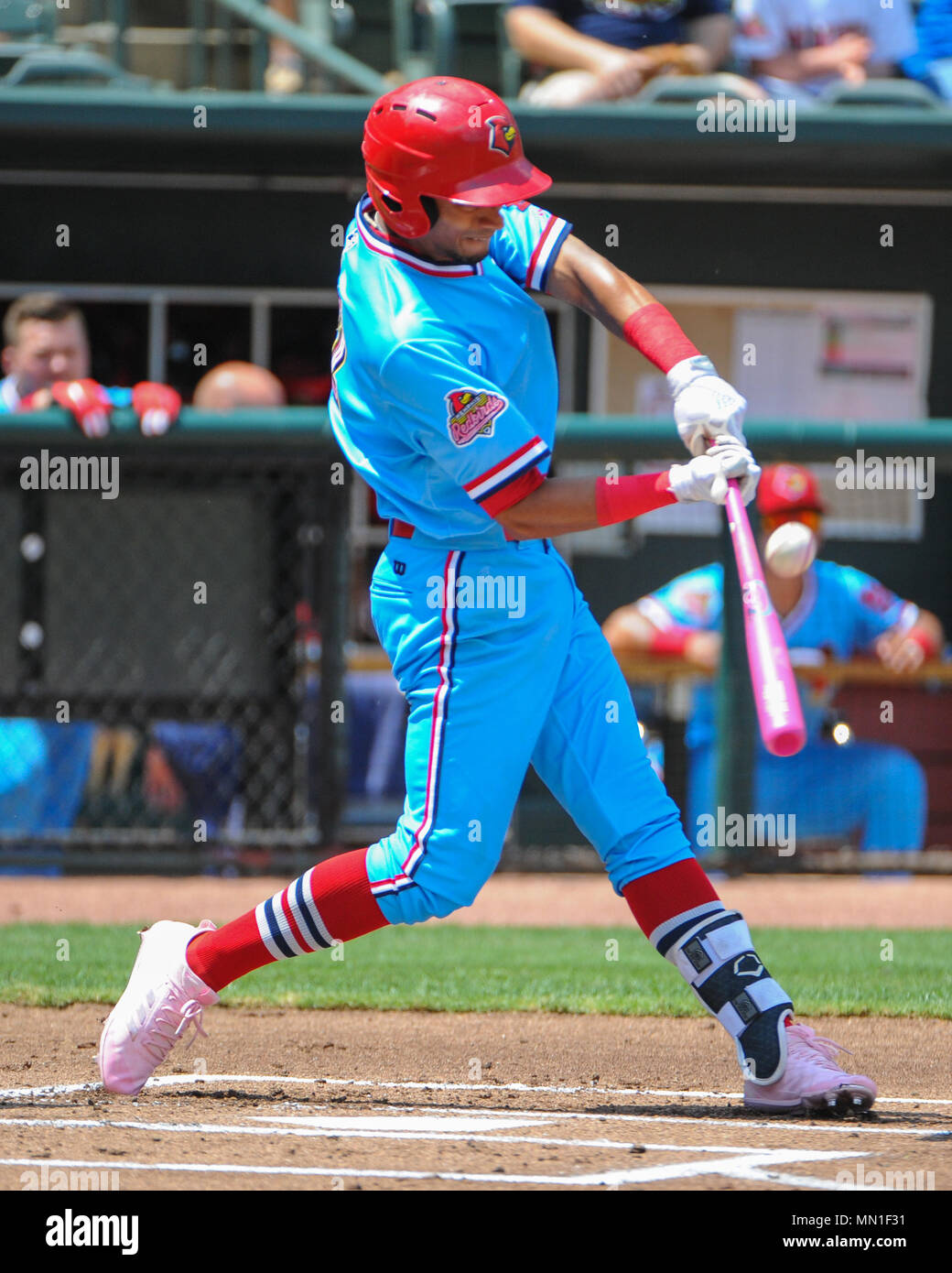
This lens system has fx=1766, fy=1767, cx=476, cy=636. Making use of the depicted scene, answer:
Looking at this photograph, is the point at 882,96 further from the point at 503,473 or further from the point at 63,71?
the point at 503,473

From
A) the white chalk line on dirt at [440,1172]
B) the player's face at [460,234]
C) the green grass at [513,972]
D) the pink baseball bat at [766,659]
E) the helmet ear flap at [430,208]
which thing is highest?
the helmet ear flap at [430,208]

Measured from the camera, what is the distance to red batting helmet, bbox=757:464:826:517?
22.7 feet

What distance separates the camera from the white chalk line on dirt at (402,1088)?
3766 millimetres

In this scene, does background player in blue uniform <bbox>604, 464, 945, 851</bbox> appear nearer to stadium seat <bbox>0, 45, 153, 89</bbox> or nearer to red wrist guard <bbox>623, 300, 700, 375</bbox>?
red wrist guard <bbox>623, 300, 700, 375</bbox>

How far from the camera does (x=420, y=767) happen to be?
347cm

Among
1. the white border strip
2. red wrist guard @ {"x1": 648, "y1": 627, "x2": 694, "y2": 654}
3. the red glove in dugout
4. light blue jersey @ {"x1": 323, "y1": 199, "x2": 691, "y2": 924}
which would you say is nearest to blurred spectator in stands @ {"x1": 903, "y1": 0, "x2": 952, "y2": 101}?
red wrist guard @ {"x1": 648, "y1": 627, "x2": 694, "y2": 654}

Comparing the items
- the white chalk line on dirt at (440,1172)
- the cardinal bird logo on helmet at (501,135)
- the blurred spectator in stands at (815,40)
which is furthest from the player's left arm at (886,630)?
the white chalk line on dirt at (440,1172)

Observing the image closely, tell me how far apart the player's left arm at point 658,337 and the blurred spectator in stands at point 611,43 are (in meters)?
5.50

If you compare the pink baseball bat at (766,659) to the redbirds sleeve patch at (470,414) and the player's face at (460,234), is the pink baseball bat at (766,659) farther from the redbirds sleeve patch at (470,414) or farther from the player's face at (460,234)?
the player's face at (460,234)

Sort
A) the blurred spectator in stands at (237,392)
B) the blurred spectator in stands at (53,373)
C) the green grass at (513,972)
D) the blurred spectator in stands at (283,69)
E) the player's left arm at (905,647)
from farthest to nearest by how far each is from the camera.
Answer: the blurred spectator in stands at (283,69) → the blurred spectator in stands at (237,392) → the player's left arm at (905,647) → the blurred spectator in stands at (53,373) → the green grass at (513,972)

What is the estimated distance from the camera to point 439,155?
3.33 metres

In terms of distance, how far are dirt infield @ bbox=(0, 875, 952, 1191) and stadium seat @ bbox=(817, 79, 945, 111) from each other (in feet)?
19.1

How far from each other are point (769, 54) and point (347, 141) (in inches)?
88.9
